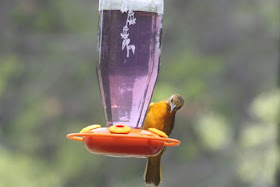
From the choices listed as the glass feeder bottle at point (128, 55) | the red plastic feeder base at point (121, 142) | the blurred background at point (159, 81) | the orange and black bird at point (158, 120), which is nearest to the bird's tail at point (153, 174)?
the orange and black bird at point (158, 120)

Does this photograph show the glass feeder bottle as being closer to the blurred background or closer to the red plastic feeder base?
the red plastic feeder base

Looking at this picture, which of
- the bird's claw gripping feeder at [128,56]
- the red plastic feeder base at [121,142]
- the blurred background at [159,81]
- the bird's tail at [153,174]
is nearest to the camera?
the red plastic feeder base at [121,142]

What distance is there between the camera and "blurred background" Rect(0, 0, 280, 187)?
15.0 metres

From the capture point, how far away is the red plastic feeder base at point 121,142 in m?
4.39

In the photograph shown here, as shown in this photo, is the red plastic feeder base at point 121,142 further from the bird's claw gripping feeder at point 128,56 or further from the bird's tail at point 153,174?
the bird's tail at point 153,174

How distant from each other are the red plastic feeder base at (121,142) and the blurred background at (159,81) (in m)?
10.2

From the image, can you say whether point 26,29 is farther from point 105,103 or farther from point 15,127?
point 105,103

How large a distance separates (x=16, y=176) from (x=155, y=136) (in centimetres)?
951

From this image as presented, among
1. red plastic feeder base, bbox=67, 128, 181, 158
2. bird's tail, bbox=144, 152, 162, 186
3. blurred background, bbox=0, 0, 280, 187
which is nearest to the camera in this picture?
red plastic feeder base, bbox=67, 128, 181, 158

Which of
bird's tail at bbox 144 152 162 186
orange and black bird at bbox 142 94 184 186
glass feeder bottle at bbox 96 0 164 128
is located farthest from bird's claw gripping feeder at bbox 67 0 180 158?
bird's tail at bbox 144 152 162 186

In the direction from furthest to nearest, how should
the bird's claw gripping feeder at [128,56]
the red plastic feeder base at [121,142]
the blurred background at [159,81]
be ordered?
the blurred background at [159,81]
the bird's claw gripping feeder at [128,56]
the red plastic feeder base at [121,142]

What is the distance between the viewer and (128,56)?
15.8 ft

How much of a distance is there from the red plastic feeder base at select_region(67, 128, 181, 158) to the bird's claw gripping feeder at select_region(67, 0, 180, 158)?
0.70 ft

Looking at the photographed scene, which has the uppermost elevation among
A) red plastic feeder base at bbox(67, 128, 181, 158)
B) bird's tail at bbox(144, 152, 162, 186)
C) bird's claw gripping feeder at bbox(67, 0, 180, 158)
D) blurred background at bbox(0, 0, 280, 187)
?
bird's claw gripping feeder at bbox(67, 0, 180, 158)
